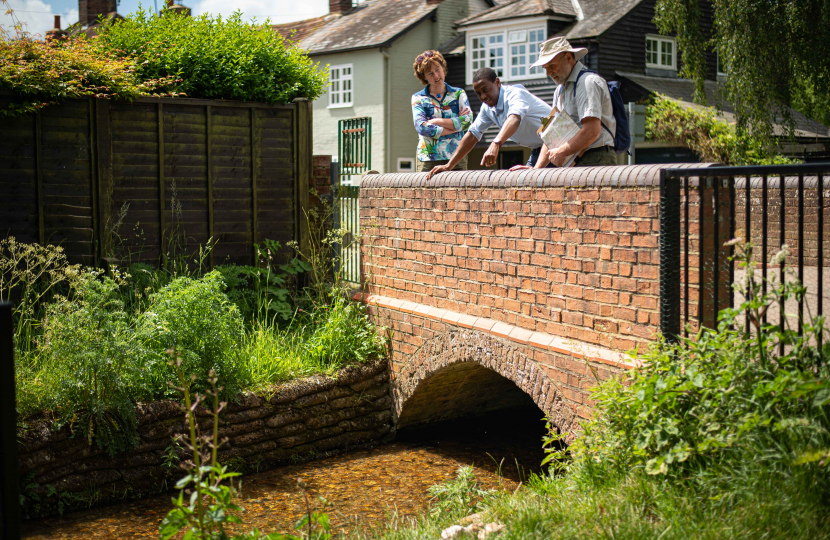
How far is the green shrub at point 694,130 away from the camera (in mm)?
18484

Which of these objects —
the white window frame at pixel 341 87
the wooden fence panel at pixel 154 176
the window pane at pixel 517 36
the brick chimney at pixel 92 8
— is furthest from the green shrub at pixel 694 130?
the brick chimney at pixel 92 8

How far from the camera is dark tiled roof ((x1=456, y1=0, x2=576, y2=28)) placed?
21891mm

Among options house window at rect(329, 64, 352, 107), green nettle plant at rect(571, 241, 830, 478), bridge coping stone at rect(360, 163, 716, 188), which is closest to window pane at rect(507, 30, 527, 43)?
house window at rect(329, 64, 352, 107)

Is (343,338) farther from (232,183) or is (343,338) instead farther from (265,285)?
(232,183)

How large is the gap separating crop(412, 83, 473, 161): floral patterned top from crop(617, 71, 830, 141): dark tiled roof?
14.2 m

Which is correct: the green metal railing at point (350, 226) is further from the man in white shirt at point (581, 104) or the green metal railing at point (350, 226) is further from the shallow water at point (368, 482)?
the man in white shirt at point (581, 104)

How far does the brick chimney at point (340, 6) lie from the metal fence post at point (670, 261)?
27.0m

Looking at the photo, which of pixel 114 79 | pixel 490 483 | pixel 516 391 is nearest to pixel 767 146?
pixel 516 391

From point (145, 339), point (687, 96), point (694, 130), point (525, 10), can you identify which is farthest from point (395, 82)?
point (145, 339)

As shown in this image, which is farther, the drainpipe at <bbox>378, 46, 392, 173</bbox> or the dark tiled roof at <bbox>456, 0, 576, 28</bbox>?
the drainpipe at <bbox>378, 46, 392, 173</bbox>

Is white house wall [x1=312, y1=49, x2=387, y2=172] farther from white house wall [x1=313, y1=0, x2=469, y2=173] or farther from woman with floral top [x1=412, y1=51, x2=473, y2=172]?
woman with floral top [x1=412, y1=51, x2=473, y2=172]

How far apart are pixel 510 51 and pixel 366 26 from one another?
614cm

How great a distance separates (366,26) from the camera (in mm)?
26453

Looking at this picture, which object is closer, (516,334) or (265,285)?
(516,334)
